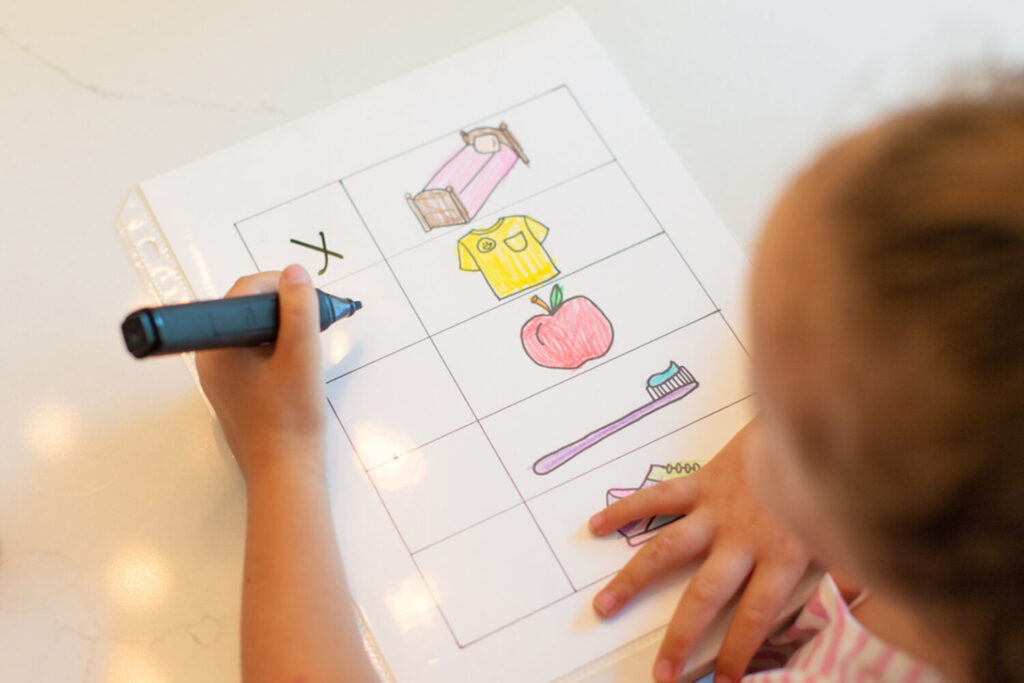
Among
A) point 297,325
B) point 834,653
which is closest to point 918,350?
point 834,653

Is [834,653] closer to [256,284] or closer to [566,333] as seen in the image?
[566,333]

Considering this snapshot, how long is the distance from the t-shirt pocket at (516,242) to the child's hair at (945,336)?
0.36m

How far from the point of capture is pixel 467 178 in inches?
28.8

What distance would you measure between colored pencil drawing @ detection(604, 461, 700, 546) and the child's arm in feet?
0.61

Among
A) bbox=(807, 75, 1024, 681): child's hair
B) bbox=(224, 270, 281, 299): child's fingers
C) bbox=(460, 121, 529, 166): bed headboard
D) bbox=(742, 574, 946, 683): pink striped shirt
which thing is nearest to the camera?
bbox=(807, 75, 1024, 681): child's hair

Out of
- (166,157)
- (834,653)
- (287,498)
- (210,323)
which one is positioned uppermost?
(166,157)

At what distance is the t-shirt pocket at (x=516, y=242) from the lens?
0.71 m

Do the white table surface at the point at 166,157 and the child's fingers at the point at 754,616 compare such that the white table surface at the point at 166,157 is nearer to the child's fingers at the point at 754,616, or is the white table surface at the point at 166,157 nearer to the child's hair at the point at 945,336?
the child's fingers at the point at 754,616

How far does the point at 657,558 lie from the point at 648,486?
0.17 ft

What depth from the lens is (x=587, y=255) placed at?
707mm

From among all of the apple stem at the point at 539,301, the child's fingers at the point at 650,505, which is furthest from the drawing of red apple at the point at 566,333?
the child's fingers at the point at 650,505

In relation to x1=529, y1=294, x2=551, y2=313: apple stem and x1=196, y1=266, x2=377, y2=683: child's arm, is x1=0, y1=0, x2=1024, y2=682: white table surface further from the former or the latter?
x1=529, y1=294, x2=551, y2=313: apple stem

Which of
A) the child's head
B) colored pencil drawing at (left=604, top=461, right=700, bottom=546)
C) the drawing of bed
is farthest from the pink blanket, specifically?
the child's head

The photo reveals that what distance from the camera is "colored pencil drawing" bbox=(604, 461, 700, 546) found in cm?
62
